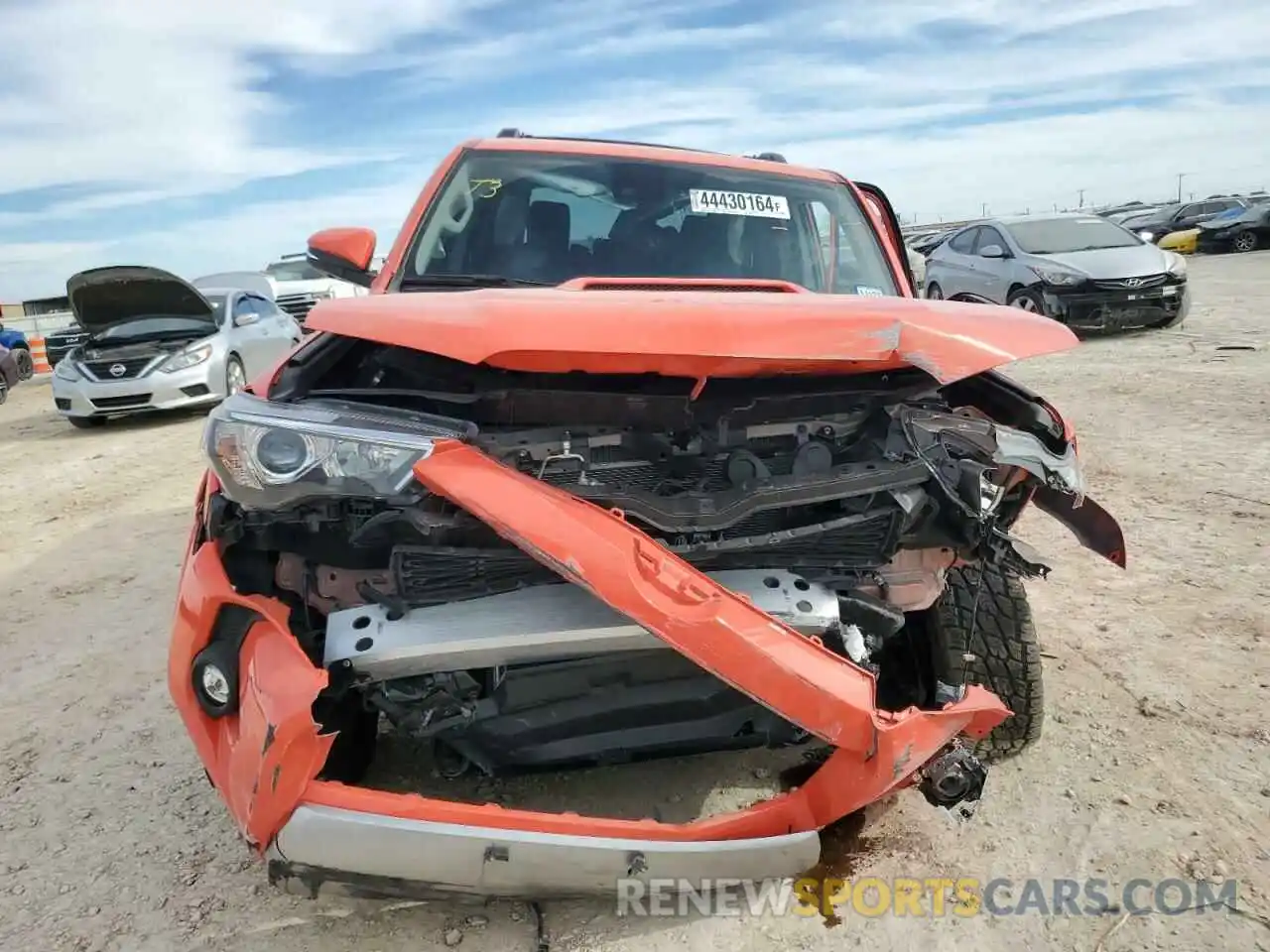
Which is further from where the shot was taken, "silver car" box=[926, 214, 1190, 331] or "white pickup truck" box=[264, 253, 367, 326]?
"white pickup truck" box=[264, 253, 367, 326]

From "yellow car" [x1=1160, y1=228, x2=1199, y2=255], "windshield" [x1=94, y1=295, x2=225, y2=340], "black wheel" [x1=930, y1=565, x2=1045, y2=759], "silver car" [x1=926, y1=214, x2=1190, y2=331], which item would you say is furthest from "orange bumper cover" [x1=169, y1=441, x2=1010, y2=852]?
"yellow car" [x1=1160, y1=228, x2=1199, y2=255]

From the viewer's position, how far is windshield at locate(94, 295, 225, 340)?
1034cm

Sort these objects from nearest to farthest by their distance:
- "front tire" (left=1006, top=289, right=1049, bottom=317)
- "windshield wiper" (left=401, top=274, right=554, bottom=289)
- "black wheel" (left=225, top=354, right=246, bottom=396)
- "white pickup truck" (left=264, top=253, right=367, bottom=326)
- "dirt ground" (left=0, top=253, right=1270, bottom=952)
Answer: "dirt ground" (left=0, top=253, right=1270, bottom=952) → "windshield wiper" (left=401, top=274, right=554, bottom=289) → "black wheel" (left=225, top=354, right=246, bottom=396) → "front tire" (left=1006, top=289, right=1049, bottom=317) → "white pickup truck" (left=264, top=253, right=367, bottom=326)

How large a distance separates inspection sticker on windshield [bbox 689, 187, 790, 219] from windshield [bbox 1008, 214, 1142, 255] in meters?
9.62

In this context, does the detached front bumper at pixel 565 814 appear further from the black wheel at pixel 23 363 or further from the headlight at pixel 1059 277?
the black wheel at pixel 23 363

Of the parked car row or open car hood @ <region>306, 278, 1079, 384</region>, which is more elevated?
open car hood @ <region>306, 278, 1079, 384</region>

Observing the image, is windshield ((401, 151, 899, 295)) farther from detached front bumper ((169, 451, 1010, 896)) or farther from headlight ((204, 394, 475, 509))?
detached front bumper ((169, 451, 1010, 896))

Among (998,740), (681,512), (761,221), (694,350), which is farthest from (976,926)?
(761,221)

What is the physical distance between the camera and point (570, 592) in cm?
205

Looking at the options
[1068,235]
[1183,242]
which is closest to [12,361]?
[1068,235]

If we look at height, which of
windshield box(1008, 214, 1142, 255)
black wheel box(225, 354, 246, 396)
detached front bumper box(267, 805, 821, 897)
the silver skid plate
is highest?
the silver skid plate

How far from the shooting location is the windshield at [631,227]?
3314 millimetres

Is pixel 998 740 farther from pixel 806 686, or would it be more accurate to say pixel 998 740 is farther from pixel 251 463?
pixel 251 463

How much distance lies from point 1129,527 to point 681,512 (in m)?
3.74
